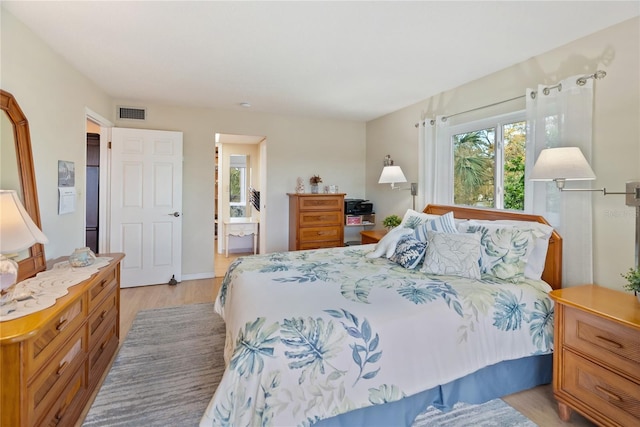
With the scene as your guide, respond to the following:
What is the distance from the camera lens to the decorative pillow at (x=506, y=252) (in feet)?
7.31

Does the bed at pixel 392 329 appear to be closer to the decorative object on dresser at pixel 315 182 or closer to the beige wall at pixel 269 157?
the beige wall at pixel 269 157

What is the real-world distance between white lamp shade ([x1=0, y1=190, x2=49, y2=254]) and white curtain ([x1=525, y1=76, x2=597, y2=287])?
3.30 meters

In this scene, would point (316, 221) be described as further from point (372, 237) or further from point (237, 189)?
point (237, 189)

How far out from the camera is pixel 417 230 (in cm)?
278

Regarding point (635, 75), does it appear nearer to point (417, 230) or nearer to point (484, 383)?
point (417, 230)

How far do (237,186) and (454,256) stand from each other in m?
5.11

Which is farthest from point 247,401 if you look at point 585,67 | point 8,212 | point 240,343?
point 585,67

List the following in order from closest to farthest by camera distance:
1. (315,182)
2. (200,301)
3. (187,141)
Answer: (200,301), (187,141), (315,182)

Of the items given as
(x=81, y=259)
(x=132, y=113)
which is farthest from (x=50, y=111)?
(x=132, y=113)

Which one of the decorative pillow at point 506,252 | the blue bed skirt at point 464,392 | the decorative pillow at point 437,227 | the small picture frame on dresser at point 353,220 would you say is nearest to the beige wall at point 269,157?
the small picture frame on dresser at point 353,220

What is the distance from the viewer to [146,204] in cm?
416

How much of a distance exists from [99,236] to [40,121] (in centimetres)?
213

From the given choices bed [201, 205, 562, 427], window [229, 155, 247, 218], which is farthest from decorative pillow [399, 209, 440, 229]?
window [229, 155, 247, 218]

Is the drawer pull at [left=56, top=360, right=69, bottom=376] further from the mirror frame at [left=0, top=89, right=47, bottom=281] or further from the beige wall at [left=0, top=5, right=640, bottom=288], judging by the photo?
the beige wall at [left=0, top=5, right=640, bottom=288]
